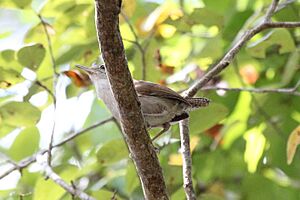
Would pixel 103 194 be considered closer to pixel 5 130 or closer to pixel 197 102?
pixel 197 102

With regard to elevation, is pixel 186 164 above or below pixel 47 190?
above

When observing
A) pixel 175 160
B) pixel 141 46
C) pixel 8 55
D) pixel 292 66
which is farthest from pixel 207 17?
pixel 8 55

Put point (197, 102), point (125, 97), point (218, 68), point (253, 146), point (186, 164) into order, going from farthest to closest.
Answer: point (253, 146) → point (197, 102) → point (218, 68) → point (186, 164) → point (125, 97)

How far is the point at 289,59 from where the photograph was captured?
3.33 m

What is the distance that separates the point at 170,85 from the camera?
11.6 ft

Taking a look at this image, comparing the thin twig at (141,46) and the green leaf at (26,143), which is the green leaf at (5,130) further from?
the thin twig at (141,46)

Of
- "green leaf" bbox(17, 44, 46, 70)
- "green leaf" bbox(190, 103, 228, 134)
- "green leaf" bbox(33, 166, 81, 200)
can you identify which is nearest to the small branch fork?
"green leaf" bbox(190, 103, 228, 134)

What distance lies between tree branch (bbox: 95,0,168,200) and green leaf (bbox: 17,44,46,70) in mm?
1029

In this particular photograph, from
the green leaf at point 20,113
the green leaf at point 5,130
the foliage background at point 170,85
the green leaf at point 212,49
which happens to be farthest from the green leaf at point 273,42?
the green leaf at point 5,130

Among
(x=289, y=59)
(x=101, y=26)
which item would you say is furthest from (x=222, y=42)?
(x=101, y=26)

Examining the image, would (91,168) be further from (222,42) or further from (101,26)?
(101,26)

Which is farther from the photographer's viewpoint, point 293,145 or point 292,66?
point 292,66

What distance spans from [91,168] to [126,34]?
0.65 metres

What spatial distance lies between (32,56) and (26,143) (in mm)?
416
